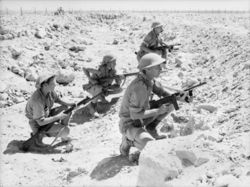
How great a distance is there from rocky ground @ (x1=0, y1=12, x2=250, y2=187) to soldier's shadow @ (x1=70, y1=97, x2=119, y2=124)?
23 mm

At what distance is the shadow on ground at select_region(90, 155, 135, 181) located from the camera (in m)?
4.82

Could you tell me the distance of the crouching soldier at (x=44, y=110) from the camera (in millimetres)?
6348

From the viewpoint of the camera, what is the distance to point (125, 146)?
17.4 ft

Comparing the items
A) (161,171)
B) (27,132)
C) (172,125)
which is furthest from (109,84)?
(161,171)

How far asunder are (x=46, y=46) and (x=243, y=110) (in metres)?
8.44

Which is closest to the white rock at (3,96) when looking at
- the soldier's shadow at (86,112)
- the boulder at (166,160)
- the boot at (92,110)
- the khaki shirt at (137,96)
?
the soldier's shadow at (86,112)

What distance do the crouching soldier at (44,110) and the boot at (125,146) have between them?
5.27 feet

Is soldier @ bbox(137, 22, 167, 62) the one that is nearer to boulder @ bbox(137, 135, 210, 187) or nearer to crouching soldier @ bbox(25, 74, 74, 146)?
crouching soldier @ bbox(25, 74, 74, 146)

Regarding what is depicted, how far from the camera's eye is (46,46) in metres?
12.9

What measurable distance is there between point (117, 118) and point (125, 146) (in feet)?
7.91

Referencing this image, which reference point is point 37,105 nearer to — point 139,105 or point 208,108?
point 139,105

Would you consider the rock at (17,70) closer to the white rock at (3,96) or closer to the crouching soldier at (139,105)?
the white rock at (3,96)

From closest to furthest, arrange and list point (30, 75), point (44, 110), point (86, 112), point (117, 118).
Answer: point (44, 110) → point (117, 118) → point (86, 112) → point (30, 75)

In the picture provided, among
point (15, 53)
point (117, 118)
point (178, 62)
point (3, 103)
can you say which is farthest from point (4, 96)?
point (178, 62)
